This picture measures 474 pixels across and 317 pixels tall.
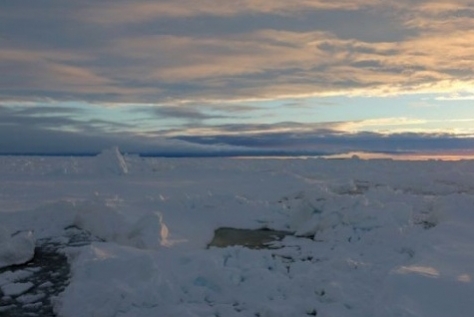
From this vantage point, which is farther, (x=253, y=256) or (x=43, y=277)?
(x=253, y=256)

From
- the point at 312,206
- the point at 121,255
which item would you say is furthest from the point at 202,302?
the point at 312,206

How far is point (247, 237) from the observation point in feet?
42.0

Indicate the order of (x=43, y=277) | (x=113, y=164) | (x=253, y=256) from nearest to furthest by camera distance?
(x=43, y=277), (x=253, y=256), (x=113, y=164)

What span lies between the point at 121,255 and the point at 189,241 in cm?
313

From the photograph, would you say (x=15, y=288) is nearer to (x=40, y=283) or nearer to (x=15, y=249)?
(x=40, y=283)

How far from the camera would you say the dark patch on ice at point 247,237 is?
12008 mm

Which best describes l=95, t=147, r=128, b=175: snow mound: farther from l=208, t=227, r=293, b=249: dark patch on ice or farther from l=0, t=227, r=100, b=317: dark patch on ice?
l=0, t=227, r=100, b=317: dark patch on ice

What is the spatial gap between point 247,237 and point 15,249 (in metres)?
5.17

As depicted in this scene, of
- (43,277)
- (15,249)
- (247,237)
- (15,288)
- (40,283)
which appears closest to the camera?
(15,288)

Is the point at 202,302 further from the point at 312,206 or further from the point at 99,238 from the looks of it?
the point at 312,206

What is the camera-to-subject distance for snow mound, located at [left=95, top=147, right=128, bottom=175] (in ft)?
92.3

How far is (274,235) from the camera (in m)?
13.1

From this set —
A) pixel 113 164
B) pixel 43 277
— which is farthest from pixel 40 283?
pixel 113 164

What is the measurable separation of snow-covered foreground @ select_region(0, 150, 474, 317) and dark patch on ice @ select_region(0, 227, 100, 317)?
117mm
